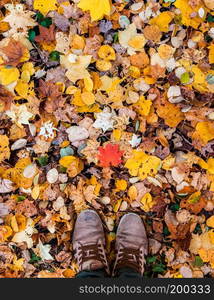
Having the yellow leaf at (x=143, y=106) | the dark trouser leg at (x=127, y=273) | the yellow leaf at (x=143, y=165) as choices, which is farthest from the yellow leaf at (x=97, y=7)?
the dark trouser leg at (x=127, y=273)

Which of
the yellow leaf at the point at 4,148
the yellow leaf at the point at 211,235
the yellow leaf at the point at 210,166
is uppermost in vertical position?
the yellow leaf at the point at 4,148

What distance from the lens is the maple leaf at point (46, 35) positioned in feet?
9.32

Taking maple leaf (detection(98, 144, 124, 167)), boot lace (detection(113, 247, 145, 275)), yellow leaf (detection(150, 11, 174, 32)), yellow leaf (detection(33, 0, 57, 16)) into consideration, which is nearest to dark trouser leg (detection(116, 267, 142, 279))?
boot lace (detection(113, 247, 145, 275))

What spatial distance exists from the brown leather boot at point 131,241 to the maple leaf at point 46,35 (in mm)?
965

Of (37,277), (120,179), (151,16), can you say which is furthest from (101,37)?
(37,277)

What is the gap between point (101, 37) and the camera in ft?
9.31

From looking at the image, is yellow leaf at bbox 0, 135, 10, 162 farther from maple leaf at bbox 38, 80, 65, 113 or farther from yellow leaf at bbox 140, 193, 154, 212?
yellow leaf at bbox 140, 193, 154, 212

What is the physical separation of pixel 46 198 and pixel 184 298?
0.84 meters

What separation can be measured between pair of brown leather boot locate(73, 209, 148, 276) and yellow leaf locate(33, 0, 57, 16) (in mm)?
1030

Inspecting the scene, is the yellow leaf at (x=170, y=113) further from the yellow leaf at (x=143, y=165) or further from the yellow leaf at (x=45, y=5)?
the yellow leaf at (x=45, y=5)

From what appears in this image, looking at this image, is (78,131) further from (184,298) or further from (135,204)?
(184,298)

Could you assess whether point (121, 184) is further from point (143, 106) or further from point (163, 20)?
point (163, 20)

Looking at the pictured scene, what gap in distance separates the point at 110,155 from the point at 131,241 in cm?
44

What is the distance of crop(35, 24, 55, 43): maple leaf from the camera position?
284 centimetres
